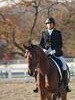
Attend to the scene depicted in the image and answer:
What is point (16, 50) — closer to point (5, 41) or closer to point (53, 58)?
point (5, 41)

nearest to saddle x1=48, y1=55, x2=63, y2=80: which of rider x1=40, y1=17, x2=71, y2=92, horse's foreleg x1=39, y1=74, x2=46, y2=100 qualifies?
rider x1=40, y1=17, x2=71, y2=92

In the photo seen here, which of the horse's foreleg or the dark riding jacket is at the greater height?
the dark riding jacket

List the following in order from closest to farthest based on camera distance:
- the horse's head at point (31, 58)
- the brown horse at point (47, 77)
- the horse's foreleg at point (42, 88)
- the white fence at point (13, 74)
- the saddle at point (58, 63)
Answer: the horse's head at point (31, 58) < the brown horse at point (47, 77) < the horse's foreleg at point (42, 88) < the saddle at point (58, 63) < the white fence at point (13, 74)

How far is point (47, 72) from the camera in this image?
7633mm

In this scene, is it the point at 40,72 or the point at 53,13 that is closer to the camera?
the point at 40,72

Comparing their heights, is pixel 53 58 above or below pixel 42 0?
below

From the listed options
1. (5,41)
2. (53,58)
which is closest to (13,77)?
(5,41)

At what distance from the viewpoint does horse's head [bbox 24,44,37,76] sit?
6.68m

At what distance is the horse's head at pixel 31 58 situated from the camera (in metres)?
6.68

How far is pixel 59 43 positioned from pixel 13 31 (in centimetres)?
1991

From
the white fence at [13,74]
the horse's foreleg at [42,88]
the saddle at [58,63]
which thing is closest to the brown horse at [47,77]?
the horse's foreleg at [42,88]

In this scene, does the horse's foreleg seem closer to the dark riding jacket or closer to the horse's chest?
the horse's chest

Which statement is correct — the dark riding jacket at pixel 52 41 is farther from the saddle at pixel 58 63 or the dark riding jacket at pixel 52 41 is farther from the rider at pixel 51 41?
the saddle at pixel 58 63

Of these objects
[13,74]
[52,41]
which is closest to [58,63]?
[52,41]
